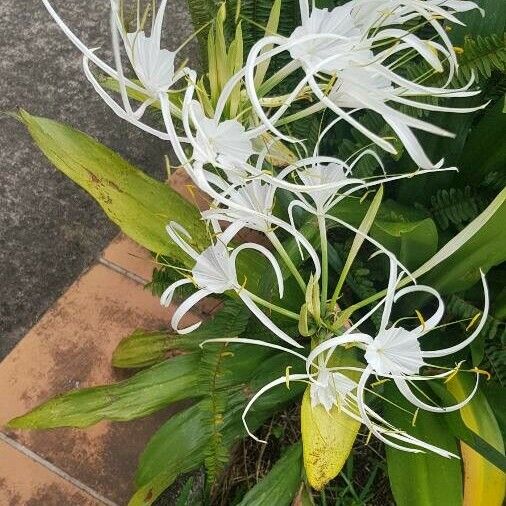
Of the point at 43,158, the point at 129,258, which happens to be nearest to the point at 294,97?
the point at 129,258

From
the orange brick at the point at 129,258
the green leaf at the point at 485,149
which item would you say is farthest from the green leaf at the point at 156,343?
the green leaf at the point at 485,149

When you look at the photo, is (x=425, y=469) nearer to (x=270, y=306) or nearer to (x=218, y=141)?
(x=270, y=306)

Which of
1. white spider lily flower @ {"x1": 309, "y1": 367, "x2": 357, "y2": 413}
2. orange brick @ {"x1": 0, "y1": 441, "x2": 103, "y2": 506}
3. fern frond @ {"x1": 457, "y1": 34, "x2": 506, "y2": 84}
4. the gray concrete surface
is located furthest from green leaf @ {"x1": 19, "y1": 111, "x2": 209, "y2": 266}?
the gray concrete surface

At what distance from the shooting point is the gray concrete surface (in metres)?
1.46

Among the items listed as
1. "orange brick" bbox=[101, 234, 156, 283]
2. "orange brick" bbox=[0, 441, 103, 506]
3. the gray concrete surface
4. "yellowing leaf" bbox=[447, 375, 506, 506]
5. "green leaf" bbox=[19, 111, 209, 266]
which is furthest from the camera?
the gray concrete surface

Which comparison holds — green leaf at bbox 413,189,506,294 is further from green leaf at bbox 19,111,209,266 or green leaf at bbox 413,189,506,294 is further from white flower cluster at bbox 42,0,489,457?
green leaf at bbox 19,111,209,266

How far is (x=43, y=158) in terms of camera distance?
1.57 meters

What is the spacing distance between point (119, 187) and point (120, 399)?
270mm

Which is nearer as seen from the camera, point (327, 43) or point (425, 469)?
point (327, 43)

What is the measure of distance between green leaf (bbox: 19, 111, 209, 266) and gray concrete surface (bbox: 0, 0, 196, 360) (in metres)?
0.64

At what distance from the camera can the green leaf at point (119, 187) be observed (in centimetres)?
82

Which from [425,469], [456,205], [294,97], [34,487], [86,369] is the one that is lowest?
[34,487]

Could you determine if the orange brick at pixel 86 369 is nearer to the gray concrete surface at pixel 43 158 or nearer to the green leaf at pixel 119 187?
the gray concrete surface at pixel 43 158

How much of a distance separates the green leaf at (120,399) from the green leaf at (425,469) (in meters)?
0.25
